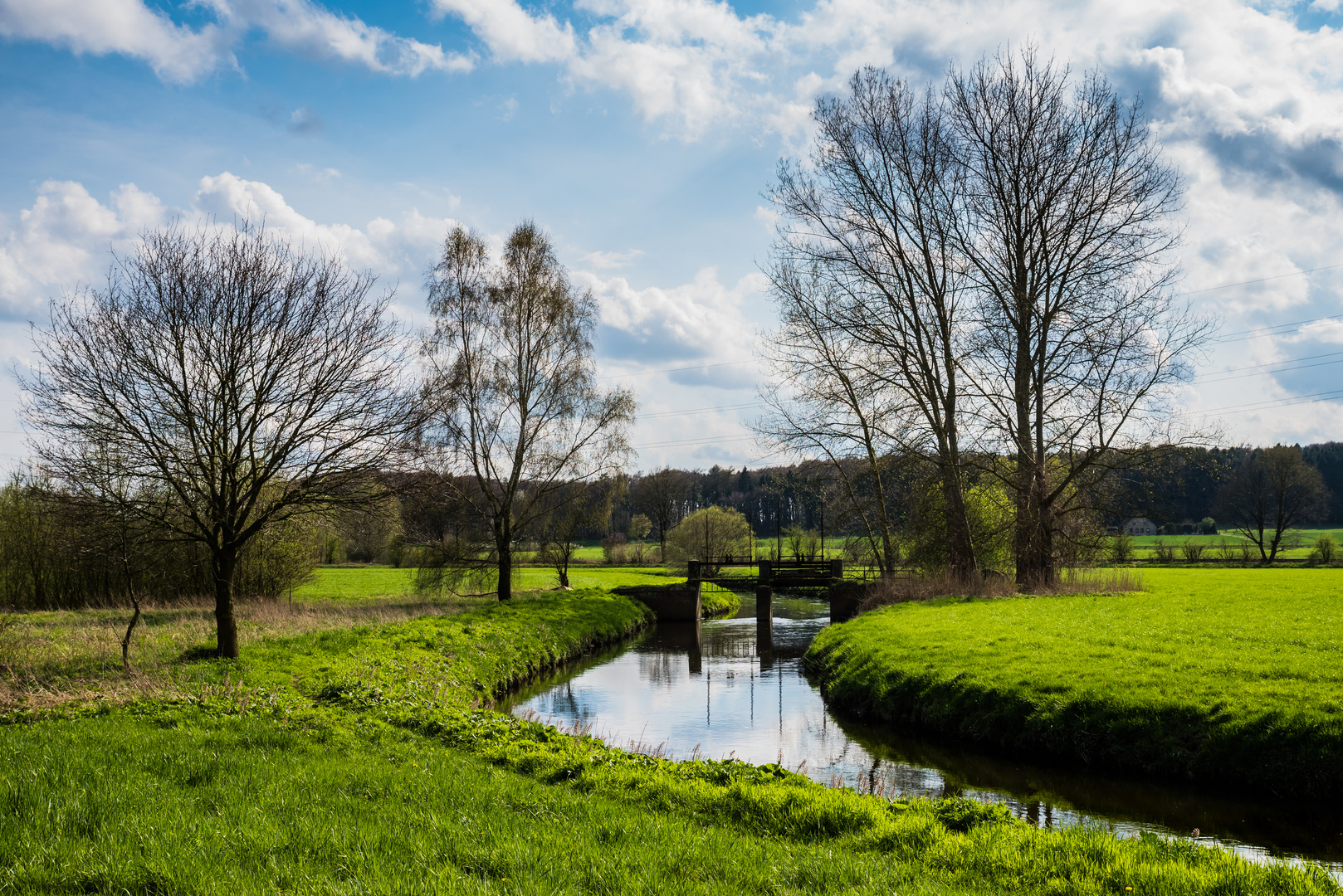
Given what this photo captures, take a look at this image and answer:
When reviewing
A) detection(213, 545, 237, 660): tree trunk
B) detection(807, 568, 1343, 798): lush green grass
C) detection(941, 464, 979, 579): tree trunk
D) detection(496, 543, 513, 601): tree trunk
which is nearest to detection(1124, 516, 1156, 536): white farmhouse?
detection(941, 464, 979, 579): tree trunk

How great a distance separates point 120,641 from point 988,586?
2167 cm

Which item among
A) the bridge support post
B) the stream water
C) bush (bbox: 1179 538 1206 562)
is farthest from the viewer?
bush (bbox: 1179 538 1206 562)

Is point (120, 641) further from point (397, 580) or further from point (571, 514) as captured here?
point (397, 580)

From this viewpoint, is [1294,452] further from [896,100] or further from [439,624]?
[439,624]

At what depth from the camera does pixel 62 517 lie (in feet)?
44.0

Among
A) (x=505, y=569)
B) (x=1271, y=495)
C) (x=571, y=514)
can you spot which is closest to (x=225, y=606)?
(x=505, y=569)

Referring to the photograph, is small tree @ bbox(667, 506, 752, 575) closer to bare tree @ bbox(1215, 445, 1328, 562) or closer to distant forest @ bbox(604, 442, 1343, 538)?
distant forest @ bbox(604, 442, 1343, 538)

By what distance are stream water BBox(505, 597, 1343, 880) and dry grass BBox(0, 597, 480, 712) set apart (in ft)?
18.6

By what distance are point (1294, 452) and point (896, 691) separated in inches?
2384

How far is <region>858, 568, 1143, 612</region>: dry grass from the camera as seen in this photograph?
23.2m

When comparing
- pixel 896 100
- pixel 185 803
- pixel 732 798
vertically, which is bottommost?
pixel 732 798

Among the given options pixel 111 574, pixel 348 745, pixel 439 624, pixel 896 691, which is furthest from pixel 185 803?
pixel 111 574

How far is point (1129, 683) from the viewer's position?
11539mm

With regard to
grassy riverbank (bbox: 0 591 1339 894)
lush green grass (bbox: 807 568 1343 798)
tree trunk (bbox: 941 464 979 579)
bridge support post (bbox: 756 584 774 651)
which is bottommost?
bridge support post (bbox: 756 584 774 651)
